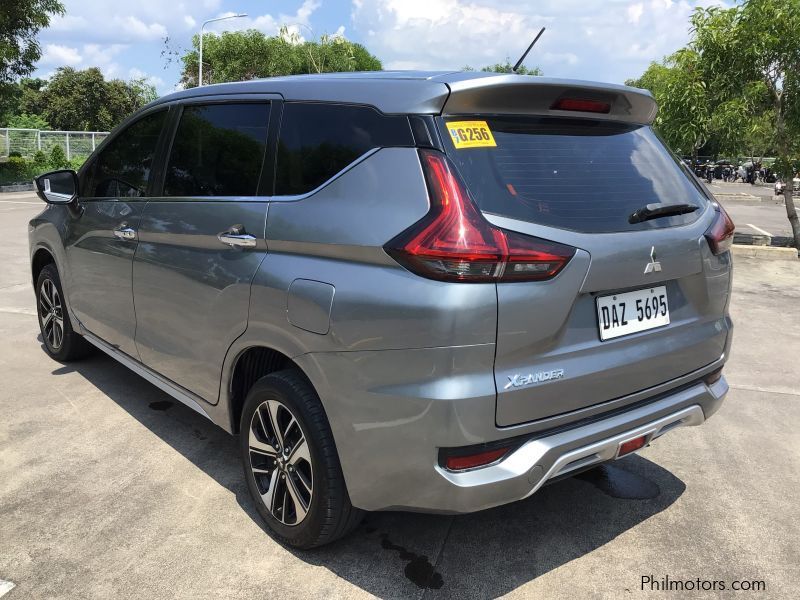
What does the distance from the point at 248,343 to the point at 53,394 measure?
8.14 ft

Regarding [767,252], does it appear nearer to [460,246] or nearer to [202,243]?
[202,243]

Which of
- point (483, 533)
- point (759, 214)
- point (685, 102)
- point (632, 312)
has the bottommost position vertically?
point (759, 214)

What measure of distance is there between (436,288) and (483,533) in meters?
1.35

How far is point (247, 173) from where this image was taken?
296 centimetres

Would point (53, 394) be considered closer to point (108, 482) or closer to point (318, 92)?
point (108, 482)

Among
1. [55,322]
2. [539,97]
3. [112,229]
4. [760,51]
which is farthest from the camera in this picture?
[760,51]

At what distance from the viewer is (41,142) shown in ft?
95.8

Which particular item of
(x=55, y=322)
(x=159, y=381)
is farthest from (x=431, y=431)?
(x=55, y=322)

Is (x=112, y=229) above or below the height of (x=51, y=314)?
above

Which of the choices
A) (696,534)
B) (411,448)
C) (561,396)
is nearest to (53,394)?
(411,448)

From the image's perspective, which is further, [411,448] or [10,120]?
[10,120]

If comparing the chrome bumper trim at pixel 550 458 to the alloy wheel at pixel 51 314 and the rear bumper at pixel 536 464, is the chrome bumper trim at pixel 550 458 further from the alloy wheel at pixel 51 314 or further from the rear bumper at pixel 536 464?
the alloy wheel at pixel 51 314

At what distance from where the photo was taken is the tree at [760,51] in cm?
1129

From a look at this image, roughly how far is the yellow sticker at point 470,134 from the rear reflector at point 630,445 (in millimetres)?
1193
